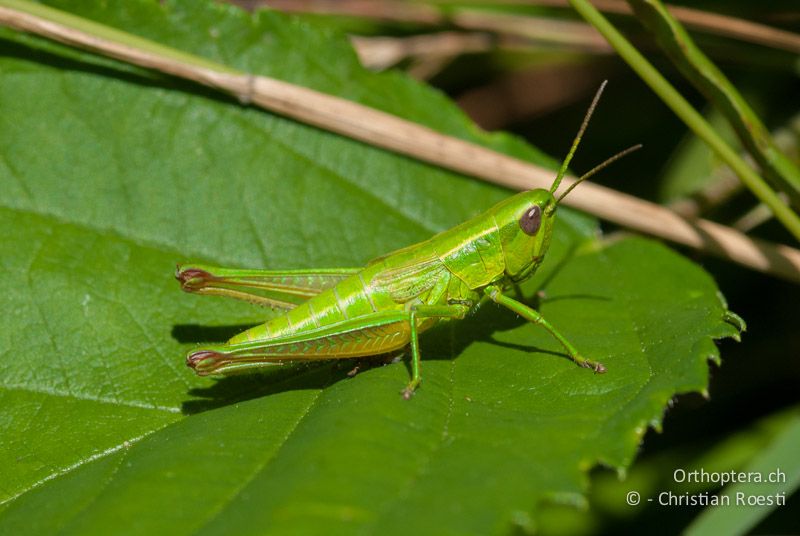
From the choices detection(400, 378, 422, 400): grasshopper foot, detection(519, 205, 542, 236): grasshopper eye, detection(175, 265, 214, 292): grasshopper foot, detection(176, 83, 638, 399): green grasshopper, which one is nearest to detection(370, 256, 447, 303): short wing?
detection(176, 83, 638, 399): green grasshopper

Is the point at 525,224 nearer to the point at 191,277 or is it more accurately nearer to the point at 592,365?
the point at 592,365

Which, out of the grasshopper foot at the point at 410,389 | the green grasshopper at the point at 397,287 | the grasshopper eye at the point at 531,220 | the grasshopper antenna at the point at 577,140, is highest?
the grasshopper antenna at the point at 577,140

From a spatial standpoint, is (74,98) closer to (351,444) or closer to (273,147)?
(273,147)

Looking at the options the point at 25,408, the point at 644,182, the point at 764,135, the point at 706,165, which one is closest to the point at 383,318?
the point at 25,408

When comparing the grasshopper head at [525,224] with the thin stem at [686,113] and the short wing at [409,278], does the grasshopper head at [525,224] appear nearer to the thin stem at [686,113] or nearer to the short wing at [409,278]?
the short wing at [409,278]

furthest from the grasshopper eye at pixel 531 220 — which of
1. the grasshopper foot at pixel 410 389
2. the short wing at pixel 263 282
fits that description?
the grasshopper foot at pixel 410 389

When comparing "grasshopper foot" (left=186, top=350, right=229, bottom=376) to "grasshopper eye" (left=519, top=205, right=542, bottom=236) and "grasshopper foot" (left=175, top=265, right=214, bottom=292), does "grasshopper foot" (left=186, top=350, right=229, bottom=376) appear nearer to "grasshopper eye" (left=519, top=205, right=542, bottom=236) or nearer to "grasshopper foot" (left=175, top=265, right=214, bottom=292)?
"grasshopper foot" (left=175, top=265, right=214, bottom=292)
